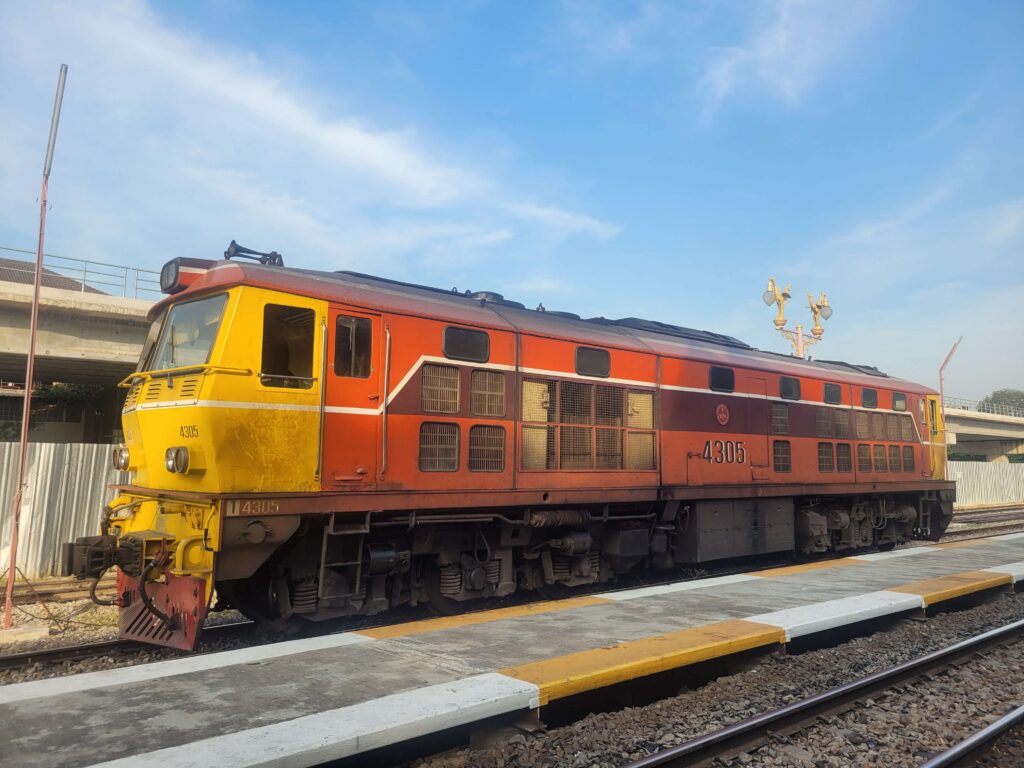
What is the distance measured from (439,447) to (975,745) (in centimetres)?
539

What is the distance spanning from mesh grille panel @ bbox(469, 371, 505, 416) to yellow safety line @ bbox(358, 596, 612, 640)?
230 centimetres

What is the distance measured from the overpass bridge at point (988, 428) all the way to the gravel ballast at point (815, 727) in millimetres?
34360

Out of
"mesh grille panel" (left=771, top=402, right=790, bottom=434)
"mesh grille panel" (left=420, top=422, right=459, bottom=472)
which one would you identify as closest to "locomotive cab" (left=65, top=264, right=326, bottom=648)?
"mesh grille panel" (left=420, top=422, right=459, bottom=472)

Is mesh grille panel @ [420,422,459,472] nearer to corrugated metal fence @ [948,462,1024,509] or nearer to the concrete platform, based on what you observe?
the concrete platform

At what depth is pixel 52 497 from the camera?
12273 millimetres

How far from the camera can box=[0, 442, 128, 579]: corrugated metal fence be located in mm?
11859

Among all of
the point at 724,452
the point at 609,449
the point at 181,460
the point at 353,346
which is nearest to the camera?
the point at 181,460

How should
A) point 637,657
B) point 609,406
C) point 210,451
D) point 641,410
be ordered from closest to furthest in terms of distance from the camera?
point 637,657
point 210,451
point 609,406
point 641,410

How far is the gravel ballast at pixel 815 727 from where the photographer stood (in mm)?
4547

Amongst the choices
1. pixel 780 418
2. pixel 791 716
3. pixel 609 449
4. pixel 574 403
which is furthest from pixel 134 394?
pixel 780 418

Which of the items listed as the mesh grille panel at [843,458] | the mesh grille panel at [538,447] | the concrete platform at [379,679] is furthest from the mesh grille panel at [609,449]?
the mesh grille panel at [843,458]

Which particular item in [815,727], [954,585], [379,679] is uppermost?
[954,585]

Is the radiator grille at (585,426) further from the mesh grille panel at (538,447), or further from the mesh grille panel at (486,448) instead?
the mesh grille panel at (486,448)

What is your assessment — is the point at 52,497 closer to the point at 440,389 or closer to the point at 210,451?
the point at 210,451
